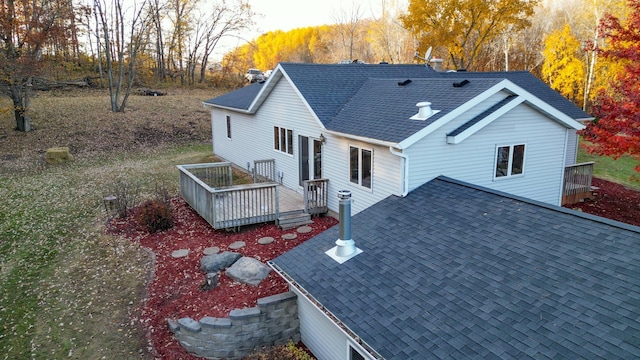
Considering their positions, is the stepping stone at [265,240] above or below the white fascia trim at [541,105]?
below

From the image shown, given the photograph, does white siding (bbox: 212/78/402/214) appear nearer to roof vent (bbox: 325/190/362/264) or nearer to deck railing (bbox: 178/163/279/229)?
deck railing (bbox: 178/163/279/229)

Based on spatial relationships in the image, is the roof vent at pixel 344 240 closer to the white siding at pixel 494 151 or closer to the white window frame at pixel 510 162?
the white siding at pixel 494 151

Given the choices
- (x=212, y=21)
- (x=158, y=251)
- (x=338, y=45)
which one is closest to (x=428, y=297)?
(x=158, y=251)

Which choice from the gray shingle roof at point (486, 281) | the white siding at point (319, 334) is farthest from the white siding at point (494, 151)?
the white siding at point (319, 334)

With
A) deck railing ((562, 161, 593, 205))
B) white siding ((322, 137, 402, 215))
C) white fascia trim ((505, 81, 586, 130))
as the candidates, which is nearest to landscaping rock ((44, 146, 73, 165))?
white siding ((322, 137, 402, 215))

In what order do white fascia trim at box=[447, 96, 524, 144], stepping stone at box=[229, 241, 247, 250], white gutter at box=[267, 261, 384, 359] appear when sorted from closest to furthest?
1. white gutter at box=[267, 261, 384, 359]
2. white fascia trim at box=[447, 96, 524, 144]
3. stepping stone at box=[229, 241, 247, 250]

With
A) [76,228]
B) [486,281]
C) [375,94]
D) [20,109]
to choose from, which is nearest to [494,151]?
[375,94]

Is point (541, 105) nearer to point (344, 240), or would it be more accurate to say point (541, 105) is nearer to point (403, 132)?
point (403, 132)
